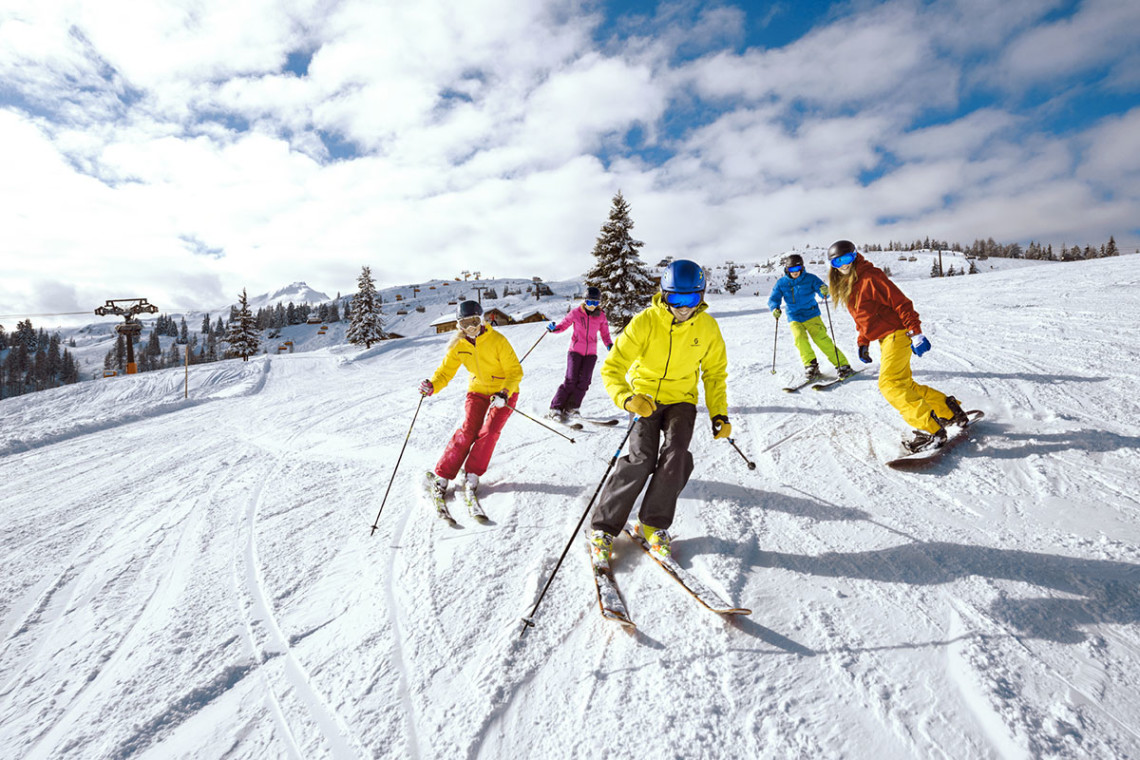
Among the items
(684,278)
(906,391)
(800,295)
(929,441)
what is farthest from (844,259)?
(684,278)

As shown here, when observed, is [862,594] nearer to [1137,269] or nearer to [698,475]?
[698,475]

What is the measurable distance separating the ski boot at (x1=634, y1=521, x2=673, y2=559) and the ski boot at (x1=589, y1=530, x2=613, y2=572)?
27cm

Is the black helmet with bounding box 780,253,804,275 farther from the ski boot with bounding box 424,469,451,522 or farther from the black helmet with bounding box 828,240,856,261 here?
the ski boot with bounding box 424,469,451,522

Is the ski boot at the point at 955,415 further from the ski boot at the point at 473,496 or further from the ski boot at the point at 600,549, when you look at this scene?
the ski boot at the point at 473,496

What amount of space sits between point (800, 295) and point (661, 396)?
444 cm

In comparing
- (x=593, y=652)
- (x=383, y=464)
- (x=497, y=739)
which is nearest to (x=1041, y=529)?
(x=593, y=652)

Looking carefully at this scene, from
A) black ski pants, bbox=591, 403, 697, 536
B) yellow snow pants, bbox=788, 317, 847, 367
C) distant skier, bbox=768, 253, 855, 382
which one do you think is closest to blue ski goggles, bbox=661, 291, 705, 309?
black ski pants, bbox=591, 403, 697, 536

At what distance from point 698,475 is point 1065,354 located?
19.8ft

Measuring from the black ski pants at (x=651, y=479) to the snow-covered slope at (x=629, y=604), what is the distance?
1.08 ft

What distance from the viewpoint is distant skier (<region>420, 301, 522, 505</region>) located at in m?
4.43

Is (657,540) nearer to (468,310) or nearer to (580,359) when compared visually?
(468,310)

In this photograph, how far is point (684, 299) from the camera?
318 centimetres

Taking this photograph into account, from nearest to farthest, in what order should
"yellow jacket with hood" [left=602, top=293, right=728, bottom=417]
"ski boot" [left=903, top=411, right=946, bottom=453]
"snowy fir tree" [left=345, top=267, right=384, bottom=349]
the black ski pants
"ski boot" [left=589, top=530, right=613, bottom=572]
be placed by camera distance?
"ski boot" [left=589, top=530, right=613, bottom=572]
the black ski pants
"yellow jacket with hood" [left=602, top=293, right=728, bottom=417]
"ski boot" [left=903, top=411, right=946, bottom=453]
"snowy fir tree" [left=345, top=267, right=384, bottom=349]

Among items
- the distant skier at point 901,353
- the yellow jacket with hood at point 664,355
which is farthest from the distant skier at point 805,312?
the yellow jacket with hood at point 664,355
